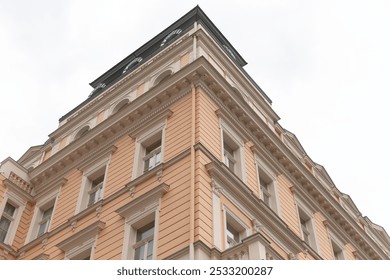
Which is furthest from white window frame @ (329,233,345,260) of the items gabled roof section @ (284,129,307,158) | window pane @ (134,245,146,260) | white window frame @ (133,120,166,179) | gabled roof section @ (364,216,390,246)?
window pane @ (134,245,146,260)

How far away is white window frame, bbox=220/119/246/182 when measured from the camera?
2197 cm

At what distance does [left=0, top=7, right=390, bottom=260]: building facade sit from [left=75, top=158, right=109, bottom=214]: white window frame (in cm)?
6

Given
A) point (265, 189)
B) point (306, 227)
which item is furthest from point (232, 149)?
point (306, 227)

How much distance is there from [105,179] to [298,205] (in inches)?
349

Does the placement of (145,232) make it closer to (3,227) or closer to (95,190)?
(95,190)

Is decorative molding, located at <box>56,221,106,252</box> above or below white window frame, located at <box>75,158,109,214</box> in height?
below

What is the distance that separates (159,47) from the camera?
3094 centimetres

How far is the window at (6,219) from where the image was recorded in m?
24.3

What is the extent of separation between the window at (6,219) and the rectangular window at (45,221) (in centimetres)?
129

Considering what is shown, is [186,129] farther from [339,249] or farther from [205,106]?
[339,249]

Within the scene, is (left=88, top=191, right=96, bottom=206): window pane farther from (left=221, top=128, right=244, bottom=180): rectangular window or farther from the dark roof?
the dark roof

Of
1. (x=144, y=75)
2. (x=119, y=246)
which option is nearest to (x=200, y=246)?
(x=119, y=246)

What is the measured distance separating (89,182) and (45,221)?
8.95 feet

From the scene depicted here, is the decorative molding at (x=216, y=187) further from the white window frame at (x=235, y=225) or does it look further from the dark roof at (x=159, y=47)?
the dark roof at (x=159, y=47)
